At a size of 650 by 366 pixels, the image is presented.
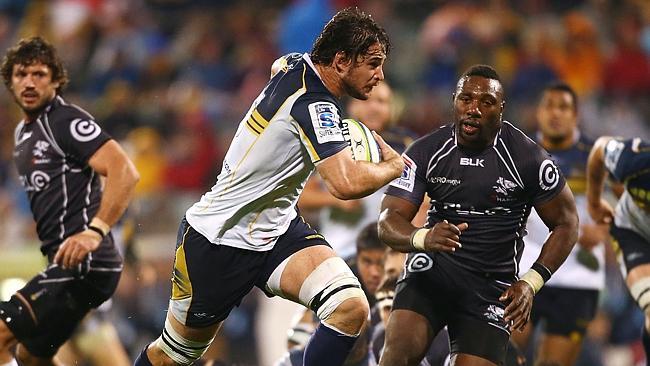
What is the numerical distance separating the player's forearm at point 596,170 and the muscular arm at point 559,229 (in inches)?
66.3

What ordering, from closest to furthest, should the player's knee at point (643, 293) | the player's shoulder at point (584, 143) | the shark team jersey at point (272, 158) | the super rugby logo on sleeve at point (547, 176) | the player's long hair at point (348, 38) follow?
the shark team jersey at point (272, 158) < the player's long hair at point (348, 38) < the super rugby logo on sleeve at point (547, 176) < the player's knee at point (643, 293) < the player's shoulder at point (584, 143)

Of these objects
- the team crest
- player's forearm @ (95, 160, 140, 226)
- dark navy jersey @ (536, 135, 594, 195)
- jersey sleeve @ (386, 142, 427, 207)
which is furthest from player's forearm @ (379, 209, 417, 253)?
dark navy jersey @ (536, 135, 594, 195)

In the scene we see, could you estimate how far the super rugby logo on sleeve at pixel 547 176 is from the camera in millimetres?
6410

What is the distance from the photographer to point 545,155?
648cm

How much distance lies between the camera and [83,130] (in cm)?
727

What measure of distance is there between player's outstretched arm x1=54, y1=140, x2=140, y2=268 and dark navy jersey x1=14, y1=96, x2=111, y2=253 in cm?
7

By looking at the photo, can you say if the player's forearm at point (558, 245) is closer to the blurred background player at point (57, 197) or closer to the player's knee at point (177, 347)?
the player's knee at point (177, 347)

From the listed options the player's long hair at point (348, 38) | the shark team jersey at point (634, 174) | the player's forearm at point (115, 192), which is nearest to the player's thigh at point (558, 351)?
the shark team jersey at point (634, 174)

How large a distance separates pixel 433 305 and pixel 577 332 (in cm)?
294

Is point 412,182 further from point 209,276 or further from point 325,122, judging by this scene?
point 209,276

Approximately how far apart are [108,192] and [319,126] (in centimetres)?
191

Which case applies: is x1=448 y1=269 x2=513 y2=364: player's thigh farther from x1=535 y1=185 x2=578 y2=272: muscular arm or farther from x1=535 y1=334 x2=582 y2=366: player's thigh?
x1=535 y1=334 x2=582 y2=366: player's thigh

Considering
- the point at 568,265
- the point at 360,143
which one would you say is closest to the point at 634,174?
the point at 568,265

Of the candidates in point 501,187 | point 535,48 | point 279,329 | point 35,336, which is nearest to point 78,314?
point 35,336
